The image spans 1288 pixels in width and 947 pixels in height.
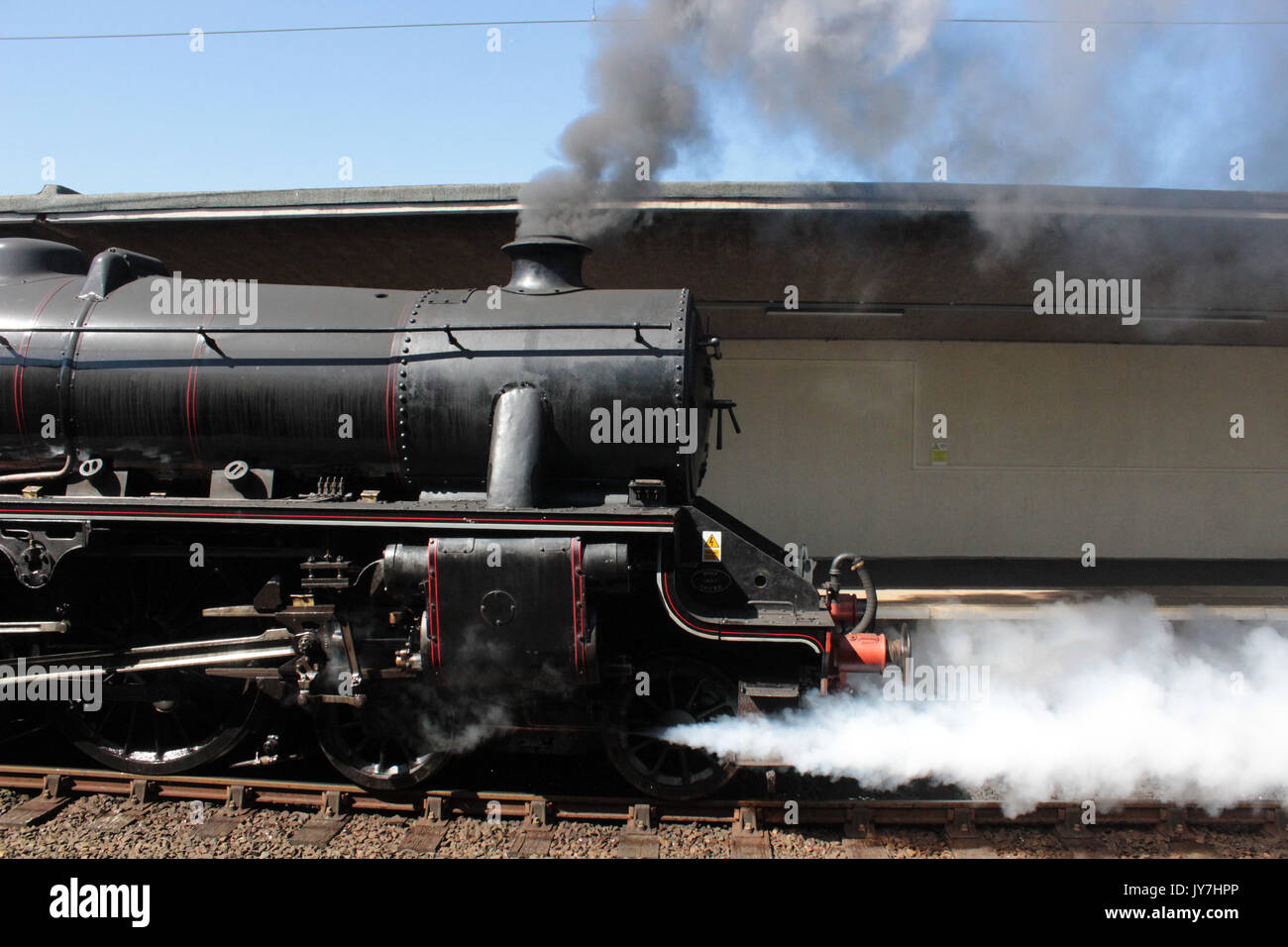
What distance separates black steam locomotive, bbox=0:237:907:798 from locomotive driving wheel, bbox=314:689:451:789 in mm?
17

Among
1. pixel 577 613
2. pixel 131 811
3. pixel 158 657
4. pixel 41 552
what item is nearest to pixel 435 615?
pixel 577 613

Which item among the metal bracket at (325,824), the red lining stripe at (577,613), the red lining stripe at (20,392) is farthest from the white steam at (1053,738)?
the red lining stripe at (20,392)

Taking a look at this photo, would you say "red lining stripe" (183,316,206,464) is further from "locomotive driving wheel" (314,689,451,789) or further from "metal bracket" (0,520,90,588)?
"locomotive driving wheel" (314,689,451,789)

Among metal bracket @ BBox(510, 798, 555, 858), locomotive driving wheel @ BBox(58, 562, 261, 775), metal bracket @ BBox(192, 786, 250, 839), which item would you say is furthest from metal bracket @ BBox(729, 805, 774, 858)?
locomotive driving wheel @ BBox(58, 562, 261, 775)

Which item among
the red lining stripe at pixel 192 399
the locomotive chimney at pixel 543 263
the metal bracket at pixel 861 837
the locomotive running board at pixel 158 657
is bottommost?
the metal bracket at pixel 861 837

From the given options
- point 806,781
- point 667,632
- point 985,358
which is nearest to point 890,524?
point 985,358

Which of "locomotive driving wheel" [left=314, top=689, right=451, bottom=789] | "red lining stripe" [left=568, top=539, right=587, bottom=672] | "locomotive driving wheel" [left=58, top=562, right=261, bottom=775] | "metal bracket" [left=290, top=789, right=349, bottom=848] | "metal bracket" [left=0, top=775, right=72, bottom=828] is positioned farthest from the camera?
"locomotive driving wheel" [left=58, top=562, right=261, bottom=775]

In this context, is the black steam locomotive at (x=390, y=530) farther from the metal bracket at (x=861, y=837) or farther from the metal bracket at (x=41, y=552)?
the metal bracket at (x=861, y=837)

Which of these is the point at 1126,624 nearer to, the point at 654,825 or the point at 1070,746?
the point at 1070,746

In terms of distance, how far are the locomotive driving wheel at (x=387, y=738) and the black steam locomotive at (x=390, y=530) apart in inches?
0.7

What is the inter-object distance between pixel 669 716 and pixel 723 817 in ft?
2.22

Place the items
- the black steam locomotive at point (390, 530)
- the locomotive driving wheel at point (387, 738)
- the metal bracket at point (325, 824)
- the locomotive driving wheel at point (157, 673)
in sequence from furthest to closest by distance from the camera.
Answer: the locomotive driving wheel at point (157, 673) < the locomotive driving wheel at point (387, 738) < the metal bracket at point (325, 824) < the black steam locomotive at point (390, 530)

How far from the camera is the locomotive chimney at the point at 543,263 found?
4.76m

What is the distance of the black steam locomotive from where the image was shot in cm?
407
